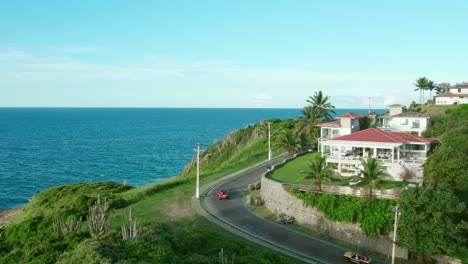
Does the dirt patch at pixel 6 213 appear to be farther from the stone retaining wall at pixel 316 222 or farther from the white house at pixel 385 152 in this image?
the white house at pixel 385 152

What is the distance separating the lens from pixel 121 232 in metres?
27.6

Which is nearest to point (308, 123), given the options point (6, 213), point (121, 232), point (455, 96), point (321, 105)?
point (321, 105)

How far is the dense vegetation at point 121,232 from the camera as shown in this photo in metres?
21.6

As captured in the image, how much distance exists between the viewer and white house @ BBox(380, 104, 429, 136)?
5653 cm

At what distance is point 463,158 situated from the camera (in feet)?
118

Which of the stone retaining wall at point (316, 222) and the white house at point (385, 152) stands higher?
the white house at point (385, 152)

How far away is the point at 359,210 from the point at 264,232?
8.68m

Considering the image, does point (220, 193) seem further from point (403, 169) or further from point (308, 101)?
point (308, 101)

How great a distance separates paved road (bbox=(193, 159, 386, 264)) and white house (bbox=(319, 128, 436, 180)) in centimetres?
1224

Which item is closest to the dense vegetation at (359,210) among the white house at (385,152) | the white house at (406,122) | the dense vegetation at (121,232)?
the dense vegetation at (121,232)

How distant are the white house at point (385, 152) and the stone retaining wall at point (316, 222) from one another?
9.12 metres

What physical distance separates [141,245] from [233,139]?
69.1 m

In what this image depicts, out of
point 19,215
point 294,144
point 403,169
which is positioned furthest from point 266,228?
point 19,215

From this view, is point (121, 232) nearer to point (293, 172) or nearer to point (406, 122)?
point (293, 172)
